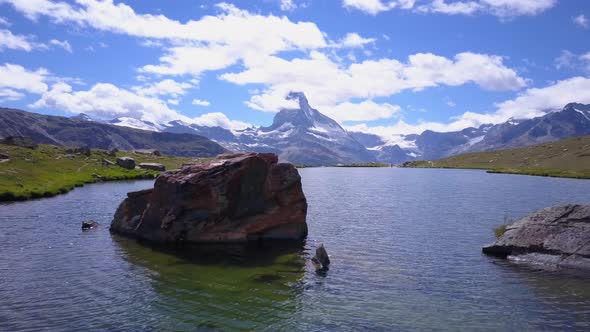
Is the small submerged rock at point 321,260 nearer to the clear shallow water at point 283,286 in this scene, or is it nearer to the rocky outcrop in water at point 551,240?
the clear shallow water at point 283,286

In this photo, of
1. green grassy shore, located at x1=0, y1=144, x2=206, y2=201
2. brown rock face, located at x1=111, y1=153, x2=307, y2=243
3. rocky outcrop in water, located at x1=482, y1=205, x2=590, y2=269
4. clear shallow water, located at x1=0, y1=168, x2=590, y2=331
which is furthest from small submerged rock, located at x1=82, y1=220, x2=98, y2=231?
rocky outcrop in water, located at x1=482, y1=205, x2=590, y2=269

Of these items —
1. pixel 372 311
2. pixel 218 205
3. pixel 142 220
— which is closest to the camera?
pixel 372 311

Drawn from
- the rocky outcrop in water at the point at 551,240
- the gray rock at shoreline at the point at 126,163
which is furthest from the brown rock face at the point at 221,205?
the gray rock at shoreline at the point at 126,163

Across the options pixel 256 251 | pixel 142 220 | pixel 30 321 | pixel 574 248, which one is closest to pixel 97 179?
pixel 142 220

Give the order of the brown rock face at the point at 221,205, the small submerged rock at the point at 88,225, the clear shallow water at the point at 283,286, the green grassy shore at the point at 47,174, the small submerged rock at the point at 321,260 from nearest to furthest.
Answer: the clear shallow water at the point at 283,286 → the small submerged rock at the point at 321,260 → the brown rock face at the point at 221,205 → the small submerged rock at the point at 88,225 → the green grassy shore at the point at 47,174

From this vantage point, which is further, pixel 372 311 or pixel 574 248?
pixel 574 248

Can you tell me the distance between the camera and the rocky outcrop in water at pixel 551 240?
3809 centimetres

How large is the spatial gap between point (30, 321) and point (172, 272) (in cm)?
1214

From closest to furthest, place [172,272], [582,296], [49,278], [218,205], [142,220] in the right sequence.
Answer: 1. [582,296]
2. [49,278]
3. [172,272]
4. [218,205]
5. [142,220]

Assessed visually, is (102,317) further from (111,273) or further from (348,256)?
(348,256)

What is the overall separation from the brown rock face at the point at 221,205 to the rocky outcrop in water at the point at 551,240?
21.7 meters

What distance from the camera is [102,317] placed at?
86.5 ft

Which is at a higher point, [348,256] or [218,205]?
[218,205]

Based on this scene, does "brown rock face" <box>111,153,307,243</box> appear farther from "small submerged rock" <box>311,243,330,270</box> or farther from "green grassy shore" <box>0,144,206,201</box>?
"green grassy shore" <box>0,144,206,201</box>
